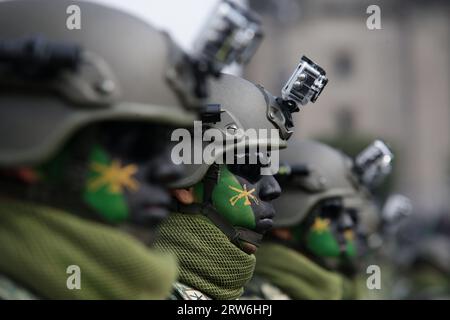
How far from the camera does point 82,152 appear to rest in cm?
319

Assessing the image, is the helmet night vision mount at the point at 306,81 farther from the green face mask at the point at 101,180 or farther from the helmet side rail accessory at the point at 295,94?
the green face mask at the point at 101,180

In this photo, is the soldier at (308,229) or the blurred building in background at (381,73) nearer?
the soldier at (308,229)

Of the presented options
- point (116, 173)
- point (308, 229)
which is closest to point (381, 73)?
point (308, 229)

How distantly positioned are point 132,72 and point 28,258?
82 cm

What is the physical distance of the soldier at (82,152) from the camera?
10.1ft

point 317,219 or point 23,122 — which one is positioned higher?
point 317,219

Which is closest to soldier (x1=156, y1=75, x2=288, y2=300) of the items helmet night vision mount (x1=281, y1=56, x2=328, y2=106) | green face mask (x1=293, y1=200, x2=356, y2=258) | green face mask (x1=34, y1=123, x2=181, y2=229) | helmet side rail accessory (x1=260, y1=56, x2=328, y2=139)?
helmet side rail accessory (x1=260, y1=56, x2=328, y2=139)

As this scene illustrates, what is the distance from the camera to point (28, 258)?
121 inches

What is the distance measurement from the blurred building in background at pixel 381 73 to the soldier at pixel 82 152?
1660 inches

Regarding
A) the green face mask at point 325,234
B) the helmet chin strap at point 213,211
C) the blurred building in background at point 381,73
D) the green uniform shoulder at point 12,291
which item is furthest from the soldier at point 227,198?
the blurred building in background at point 381,73

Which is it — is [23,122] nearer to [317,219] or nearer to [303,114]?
[317,219]

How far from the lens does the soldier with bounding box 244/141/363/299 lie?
246 inches

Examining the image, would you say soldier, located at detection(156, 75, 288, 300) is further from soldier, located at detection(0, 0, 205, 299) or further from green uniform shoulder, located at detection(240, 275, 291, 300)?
green uniform shoulder, located at detection(240, 275, 291, 300)
